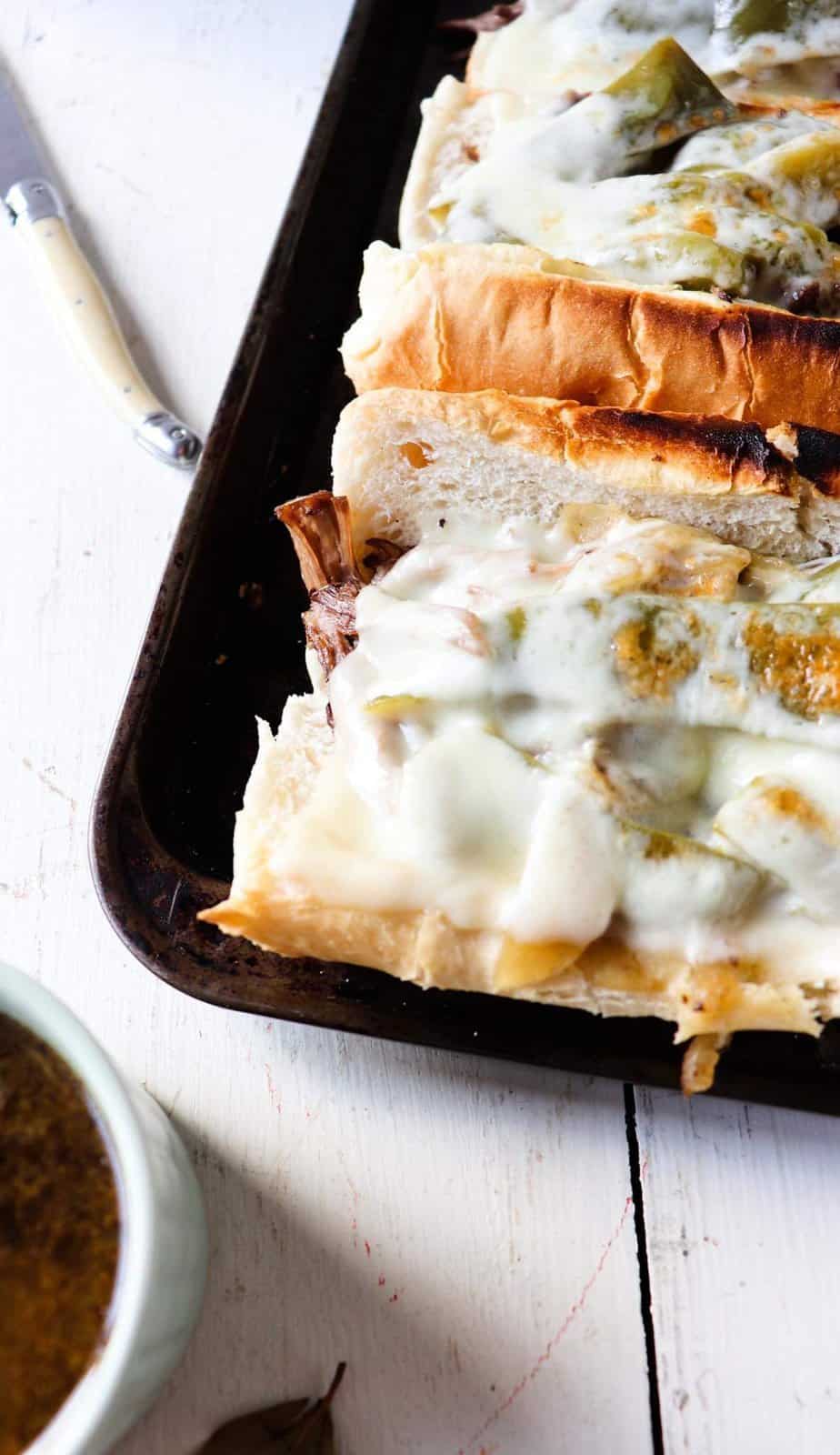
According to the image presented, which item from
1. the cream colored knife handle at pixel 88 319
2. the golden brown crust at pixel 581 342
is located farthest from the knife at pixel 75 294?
the golden brown crust at pixel 581 342

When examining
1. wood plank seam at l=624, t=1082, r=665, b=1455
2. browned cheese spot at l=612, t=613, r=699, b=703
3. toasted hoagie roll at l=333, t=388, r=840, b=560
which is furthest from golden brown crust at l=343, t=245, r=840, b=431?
wood plank seam at l=624, t=1082, r=665, b=1455

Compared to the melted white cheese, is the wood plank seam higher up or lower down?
lower down

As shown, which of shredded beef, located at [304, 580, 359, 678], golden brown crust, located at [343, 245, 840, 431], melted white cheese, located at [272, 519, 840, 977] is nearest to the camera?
melted white cheese, located at [272, 519, 840, 977]

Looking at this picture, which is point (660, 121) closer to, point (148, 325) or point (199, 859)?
point (148, 325)

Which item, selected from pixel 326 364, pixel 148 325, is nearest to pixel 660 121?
pixel 326 364

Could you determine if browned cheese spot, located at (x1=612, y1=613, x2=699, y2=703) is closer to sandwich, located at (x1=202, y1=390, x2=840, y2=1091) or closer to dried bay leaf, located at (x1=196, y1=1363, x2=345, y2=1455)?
sandwich, located at (x1=202, y1=390, x2=840, y2=1091)

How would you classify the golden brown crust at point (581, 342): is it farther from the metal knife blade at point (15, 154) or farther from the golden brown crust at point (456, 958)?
the metal knife blade at point (15, 154)

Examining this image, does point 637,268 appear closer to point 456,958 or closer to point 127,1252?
point 456,958

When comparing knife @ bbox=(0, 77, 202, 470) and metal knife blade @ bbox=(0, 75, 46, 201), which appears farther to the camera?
metal knife blade @ bbox=(0, 75, 46, 201)
